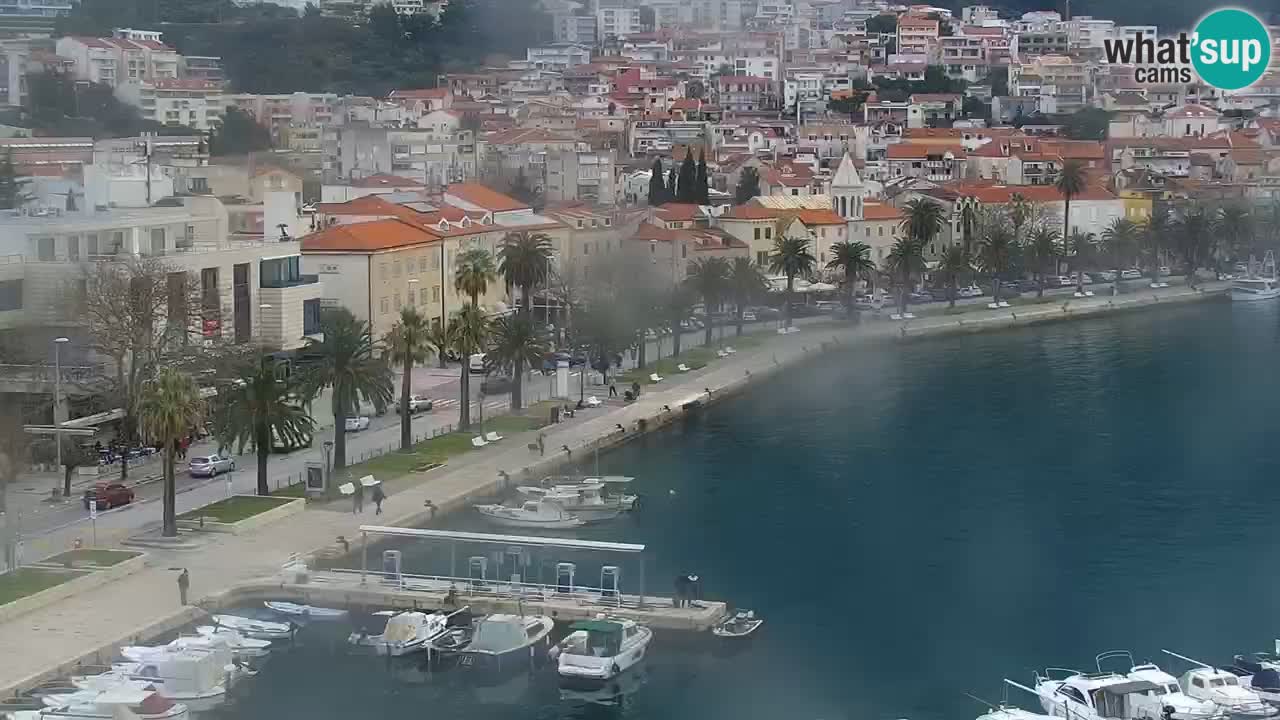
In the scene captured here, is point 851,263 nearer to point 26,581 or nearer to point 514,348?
point 514,348

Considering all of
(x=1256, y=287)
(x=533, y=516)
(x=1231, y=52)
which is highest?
(x=1231, y=52)

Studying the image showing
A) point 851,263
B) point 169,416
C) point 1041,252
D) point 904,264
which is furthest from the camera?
point 1041,252

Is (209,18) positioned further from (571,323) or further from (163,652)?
(163,652)

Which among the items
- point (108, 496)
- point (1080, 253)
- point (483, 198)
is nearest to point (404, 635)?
point (108, 496)

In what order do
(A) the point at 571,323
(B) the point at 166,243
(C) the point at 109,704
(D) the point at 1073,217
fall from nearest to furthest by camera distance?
(C) the point at 109,704, (B) the point at 166,243, (A) the point at 571,323, (D) the point at 1073,217

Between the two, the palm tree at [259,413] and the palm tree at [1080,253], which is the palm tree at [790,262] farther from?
the palm tree at [259,413]

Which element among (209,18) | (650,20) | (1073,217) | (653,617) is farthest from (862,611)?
(650,20)

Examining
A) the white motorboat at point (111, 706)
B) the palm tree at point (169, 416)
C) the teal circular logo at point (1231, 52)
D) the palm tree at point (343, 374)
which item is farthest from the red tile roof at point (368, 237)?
the teal circular logo at point (1231, 52)
